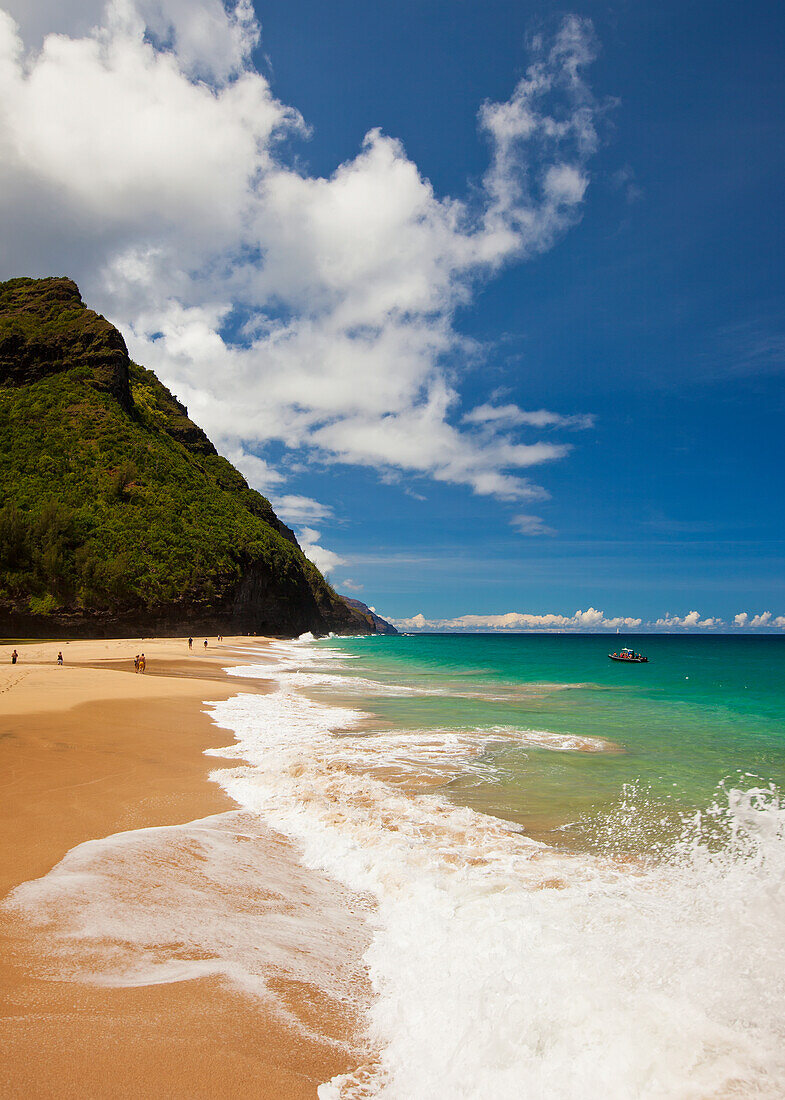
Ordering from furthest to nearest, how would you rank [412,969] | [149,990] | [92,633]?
1. [92,633]
2. [412,969]
3. [149,990]

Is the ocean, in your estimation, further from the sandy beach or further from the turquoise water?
the sandy beach

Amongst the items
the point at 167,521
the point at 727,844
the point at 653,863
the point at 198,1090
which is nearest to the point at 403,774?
the point at 653,863

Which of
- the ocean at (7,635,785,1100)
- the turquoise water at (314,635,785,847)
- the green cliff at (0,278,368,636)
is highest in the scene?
the green cliff at (0,278,368,636)

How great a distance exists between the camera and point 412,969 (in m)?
4.17

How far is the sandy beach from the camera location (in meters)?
2.82

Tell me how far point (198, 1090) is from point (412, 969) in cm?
190

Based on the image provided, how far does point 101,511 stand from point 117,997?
7363 cm

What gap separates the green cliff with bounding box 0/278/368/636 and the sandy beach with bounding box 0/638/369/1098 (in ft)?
174

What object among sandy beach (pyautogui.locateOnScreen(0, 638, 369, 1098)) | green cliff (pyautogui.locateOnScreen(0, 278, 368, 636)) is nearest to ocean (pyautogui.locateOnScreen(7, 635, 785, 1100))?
sandy beach (pyautogui.locateOnScreen(0, 638, 369, 1098))

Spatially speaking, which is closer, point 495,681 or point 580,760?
point 580,760

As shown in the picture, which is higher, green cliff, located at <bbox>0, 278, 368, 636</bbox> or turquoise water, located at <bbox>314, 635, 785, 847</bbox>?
green cliff, located at <bbox>0, 278, 368, 636</bbox>

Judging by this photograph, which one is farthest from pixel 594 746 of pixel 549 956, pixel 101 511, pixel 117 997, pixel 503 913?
pixel 101 511

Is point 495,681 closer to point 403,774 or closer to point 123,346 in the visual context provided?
point 403,774

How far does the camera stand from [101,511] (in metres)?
67.1
